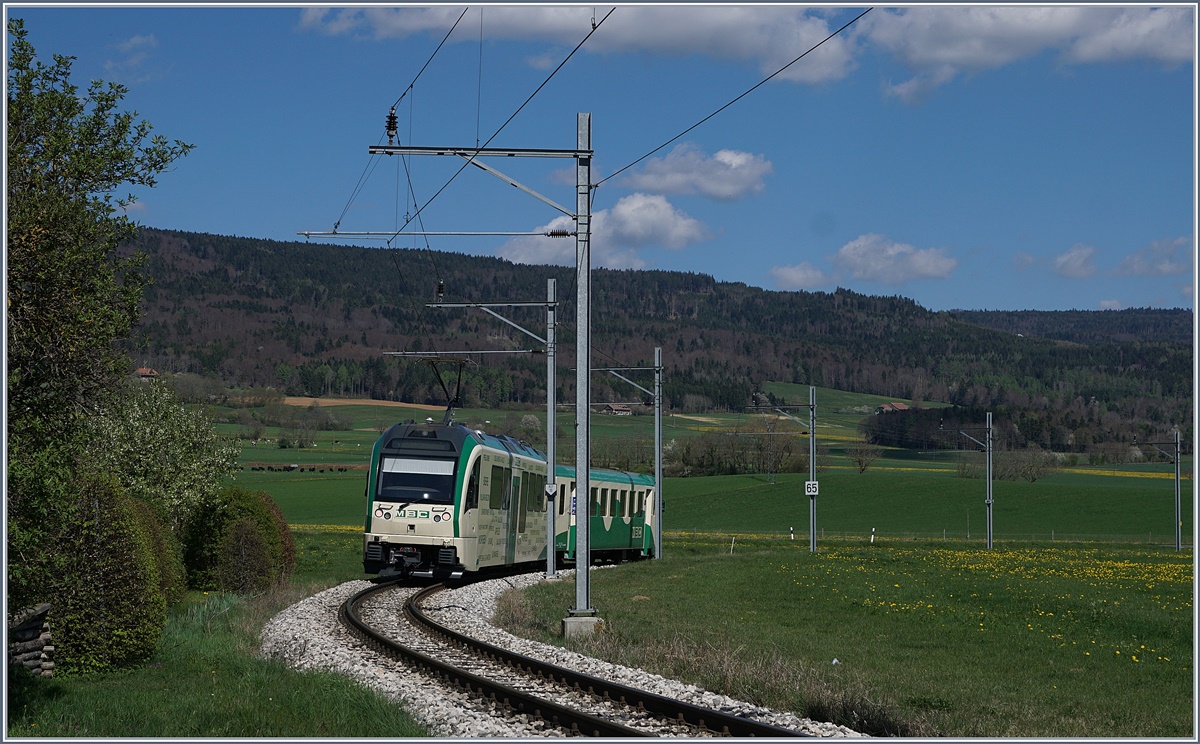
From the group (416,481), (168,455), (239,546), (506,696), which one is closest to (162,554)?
(416,481)

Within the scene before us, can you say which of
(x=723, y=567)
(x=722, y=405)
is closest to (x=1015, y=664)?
(x=723, y=567)

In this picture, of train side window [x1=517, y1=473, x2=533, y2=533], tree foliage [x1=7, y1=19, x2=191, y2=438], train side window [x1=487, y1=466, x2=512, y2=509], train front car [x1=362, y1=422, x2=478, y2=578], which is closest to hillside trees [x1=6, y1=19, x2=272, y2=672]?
tree foliage [x1=7, y1=19, x2=191, y2=438]

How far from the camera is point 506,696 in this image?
12.6 meters

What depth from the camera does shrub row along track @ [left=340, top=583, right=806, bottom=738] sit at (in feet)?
35.5

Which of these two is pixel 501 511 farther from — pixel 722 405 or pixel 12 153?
pixel 722 405

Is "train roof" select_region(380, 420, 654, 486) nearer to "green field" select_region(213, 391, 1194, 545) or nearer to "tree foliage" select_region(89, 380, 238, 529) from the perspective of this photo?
"tree foliage" select_region(89, 380, 238, 529)

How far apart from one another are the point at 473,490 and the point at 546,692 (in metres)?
12.9

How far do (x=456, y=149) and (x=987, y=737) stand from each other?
446 inches

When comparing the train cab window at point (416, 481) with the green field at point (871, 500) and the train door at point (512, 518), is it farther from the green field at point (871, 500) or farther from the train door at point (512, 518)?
the green field at point (871, 500)

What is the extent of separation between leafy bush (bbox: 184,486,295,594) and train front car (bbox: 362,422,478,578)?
5.48 m

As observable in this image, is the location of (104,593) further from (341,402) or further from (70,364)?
(341,402)

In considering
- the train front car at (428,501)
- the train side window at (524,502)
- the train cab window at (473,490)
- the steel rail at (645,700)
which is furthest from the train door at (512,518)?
the steel rail at (645,700)

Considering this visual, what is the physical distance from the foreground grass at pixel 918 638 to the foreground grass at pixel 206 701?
3.82 m

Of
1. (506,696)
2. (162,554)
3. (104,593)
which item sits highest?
(162,554)
